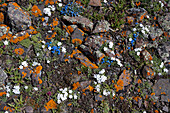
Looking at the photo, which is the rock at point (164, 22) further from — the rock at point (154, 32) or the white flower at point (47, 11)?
the white flower at point (47, 11)

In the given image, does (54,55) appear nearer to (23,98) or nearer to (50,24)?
(50,24)

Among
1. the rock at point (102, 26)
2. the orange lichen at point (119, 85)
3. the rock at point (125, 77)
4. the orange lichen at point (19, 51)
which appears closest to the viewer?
the orange lichen at point (19, 51)

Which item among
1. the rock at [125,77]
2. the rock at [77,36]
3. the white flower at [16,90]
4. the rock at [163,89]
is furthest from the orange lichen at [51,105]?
the rock at [163,89]

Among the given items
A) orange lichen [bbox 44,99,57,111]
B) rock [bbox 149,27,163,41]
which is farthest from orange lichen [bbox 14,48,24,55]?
rock [bbox 149,27,163,41]

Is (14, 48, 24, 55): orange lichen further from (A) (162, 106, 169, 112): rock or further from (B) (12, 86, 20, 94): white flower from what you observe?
(A) (162, 106, 169, 112): rock

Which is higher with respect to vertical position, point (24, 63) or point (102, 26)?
point (102, 26)

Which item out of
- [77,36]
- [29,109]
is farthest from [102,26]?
[29,109]

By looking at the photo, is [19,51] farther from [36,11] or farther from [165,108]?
[165,108]
